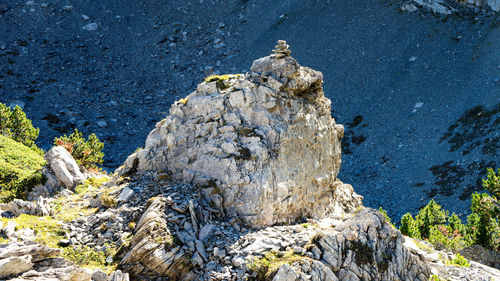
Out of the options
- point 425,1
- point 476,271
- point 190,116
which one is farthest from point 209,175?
point 425,1

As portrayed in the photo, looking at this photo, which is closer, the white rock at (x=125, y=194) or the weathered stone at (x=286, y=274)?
the weathered stone at (x=286, y=274)

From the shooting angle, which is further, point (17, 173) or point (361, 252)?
point (17, 173)

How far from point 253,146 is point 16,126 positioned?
2646 cm

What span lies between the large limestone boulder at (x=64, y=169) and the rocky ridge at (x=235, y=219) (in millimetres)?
3540

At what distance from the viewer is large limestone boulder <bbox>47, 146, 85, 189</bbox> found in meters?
25.6

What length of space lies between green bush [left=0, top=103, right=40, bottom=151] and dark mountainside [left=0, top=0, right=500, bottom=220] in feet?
67.2

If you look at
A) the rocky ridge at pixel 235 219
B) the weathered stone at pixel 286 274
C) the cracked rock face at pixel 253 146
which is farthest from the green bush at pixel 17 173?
the weathered stone at pixel 286 274

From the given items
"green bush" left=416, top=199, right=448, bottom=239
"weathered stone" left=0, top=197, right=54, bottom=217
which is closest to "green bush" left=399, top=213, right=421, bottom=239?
"green bush" left=416, top=199, right=448, bottom=239

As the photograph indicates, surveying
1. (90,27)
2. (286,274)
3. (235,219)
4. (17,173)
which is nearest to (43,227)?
(235,219)

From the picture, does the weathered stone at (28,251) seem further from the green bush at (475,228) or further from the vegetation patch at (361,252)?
the green bush at (475,228)

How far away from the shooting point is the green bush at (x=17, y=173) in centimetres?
2540

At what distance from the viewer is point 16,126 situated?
123 feet

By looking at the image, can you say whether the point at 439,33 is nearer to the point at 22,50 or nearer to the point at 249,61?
the point at 249,61

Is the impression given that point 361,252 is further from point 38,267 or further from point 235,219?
point 38,267
